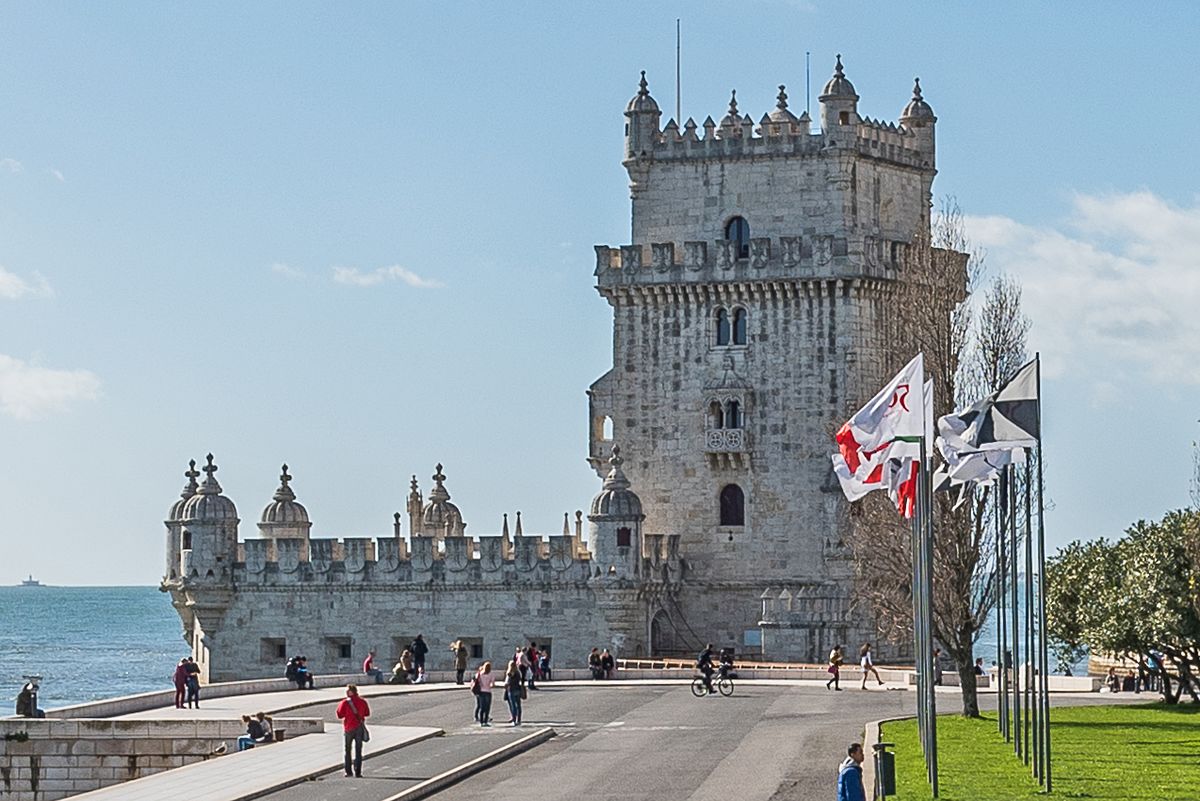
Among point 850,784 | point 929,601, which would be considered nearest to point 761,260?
point 929,601

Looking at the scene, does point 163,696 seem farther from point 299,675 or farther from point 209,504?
point 209,504

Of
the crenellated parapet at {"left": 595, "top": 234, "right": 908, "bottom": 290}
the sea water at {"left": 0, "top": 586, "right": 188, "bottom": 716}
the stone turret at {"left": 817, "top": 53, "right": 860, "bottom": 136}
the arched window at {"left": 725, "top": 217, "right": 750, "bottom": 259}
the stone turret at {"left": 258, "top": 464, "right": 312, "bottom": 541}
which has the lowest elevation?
the sea water at {"left": 0, "top": 586, "right": 188, "bottom": 716}

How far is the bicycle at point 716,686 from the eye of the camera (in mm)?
58688

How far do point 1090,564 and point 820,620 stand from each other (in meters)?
13.6

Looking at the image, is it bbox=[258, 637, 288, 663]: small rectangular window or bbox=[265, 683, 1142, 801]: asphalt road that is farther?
bbox=[258, 637, 288, 663]: small rectangular window

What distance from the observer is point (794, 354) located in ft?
236

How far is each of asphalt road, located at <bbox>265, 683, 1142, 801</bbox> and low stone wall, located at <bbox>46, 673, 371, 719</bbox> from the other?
173 inches

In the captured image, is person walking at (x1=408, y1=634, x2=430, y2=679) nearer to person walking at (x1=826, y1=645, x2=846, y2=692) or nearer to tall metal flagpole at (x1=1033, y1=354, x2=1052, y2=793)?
person walking at (x1=826, y1=645, x2=846, y2=692)

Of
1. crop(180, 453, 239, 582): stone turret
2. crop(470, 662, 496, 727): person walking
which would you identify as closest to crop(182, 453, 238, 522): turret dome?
crop(180, 453, 239, 582): stone turret

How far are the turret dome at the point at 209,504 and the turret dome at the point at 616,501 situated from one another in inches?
466

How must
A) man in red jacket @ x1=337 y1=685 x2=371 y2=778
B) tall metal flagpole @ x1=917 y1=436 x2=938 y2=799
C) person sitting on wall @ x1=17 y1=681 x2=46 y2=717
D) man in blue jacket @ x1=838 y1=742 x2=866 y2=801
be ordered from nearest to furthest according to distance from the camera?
man in blue jacket @ x1=838 y1=742 x2=866 y2=801
tall metal flagpole @ x1=917 y1=436 x2=938 y2=799
man in red jacket @ x1=337 y1=685 x2=371 y2=778
person sitting on wall @ x1=17 y1=681 x2=46 y2=717

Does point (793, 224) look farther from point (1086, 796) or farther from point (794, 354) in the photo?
point (1086, 796)

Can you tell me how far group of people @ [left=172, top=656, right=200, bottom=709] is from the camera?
55.3 meters

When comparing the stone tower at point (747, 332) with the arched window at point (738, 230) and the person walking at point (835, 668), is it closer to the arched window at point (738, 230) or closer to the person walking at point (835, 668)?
the arched window at point (738, 230)
